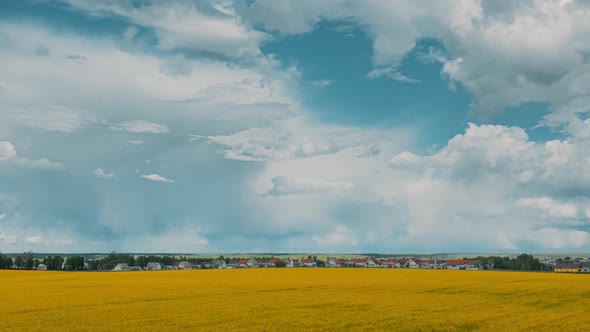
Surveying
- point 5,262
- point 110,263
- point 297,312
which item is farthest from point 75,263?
point 297,312

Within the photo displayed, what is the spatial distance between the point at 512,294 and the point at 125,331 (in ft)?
102

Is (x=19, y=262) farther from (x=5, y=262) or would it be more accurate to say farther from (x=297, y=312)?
(x=297, y=312)

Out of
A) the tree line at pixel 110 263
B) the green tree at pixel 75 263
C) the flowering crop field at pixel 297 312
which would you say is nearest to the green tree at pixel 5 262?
the tree line at pixel 110 263

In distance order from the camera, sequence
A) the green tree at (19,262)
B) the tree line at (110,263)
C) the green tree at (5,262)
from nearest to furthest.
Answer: the green tree at (5,262) < the tree line at (110,263) < the green tree at (19,262)

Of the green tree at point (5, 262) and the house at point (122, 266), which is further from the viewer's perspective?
the house at point (122, 266)

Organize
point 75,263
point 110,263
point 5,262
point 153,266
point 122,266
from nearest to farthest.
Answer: point 5,262, point 75,263, point 122,266, point 153,266, point 110,263

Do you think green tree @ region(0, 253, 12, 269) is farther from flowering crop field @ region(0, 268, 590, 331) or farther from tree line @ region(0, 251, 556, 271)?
flowering crop field @ region(0, 268, 590, 331)

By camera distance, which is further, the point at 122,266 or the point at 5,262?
the point at 122,266

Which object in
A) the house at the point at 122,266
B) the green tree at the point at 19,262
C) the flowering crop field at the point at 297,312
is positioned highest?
the green tree at the point at 19,262

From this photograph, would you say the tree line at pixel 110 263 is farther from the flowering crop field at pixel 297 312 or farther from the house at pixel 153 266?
the flowering crop field at pixel 297 312

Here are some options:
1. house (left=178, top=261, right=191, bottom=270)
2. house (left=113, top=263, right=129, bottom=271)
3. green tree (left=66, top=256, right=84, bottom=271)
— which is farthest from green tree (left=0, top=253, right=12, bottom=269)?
house (left=178, top=261, right=191, bottom=270)

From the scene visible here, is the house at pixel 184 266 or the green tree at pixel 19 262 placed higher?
the green tree at pixel 19 262

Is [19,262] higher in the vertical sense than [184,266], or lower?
higher

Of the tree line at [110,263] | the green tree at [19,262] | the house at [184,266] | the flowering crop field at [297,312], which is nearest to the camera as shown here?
the flowering crop field at [297,312]
